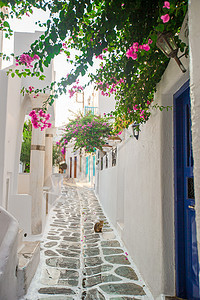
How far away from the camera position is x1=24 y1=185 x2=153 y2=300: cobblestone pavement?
10.9ft

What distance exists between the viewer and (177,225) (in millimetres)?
2797

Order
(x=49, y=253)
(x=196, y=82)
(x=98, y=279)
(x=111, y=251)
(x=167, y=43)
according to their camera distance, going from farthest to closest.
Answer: (x=111, y=251), (x=49, y=253), (x=98, y=279), (x=167, y=43), (x=196, y=82)

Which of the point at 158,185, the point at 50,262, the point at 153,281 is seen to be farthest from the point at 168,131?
the point at 50,262

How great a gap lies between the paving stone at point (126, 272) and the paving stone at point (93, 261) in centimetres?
48

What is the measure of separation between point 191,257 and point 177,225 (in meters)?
0.36

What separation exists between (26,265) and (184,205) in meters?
2.36

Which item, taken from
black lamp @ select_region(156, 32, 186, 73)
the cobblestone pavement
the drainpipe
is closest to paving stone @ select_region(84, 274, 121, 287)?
the cobblestone pavement

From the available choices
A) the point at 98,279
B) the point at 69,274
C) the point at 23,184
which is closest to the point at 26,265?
the point at 69,274

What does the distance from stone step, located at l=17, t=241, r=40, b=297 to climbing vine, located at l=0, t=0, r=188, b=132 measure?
98.7 inches

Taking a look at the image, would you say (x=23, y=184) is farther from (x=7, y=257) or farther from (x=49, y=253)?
(x=7, y=257)

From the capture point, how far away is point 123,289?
343 centimetres

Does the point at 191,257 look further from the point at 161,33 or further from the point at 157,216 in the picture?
the point at 161,33

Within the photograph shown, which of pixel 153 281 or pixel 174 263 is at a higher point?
pixel 174 263

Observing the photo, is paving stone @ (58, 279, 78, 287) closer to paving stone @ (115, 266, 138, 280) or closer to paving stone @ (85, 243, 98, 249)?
paving stone @ (115, 266, 138, 280)
